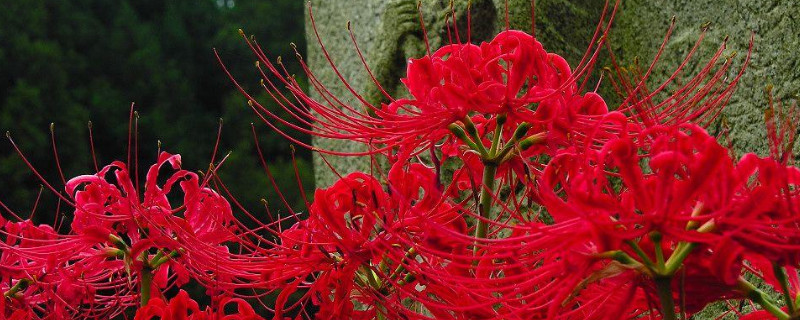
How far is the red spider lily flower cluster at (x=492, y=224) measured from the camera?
71cm

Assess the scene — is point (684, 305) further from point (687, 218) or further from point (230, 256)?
point (230, 256)

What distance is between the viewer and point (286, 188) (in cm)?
631

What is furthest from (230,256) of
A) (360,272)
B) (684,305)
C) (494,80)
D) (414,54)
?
(414,54)

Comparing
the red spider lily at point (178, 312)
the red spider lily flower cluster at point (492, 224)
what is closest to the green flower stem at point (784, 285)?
the red spider lily flower cluster at point (492, 224)

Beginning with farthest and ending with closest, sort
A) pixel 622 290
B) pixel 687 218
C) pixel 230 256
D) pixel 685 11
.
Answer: pixel 685 11 → pixel 230 256 → pixel 622 290 → pixel 687 218

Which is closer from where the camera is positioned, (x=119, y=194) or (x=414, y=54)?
(x=119, y=194)

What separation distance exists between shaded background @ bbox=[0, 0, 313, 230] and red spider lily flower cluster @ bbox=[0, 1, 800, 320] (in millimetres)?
3894

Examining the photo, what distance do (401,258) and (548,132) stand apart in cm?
17

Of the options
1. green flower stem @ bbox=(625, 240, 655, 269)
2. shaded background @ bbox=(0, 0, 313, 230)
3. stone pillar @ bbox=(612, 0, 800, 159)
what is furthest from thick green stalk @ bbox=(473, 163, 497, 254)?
shaded background @ bbox=(0, 0, 313, 230)

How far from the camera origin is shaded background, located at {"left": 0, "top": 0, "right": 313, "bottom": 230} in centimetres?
549

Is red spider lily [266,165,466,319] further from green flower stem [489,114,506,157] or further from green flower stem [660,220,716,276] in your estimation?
green flower stem [660,220,716,276]

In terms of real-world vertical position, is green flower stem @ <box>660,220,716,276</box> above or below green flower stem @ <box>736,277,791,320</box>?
above

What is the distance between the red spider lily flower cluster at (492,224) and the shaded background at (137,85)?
3894 mm

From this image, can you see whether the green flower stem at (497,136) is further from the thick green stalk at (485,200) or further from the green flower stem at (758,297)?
the green flower stem at (758,297)
